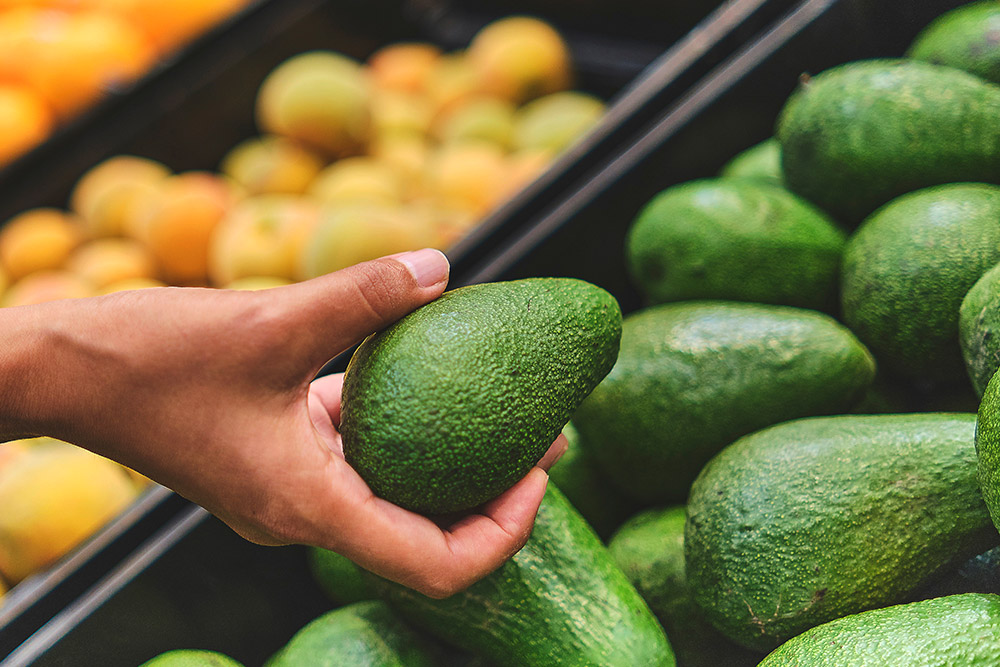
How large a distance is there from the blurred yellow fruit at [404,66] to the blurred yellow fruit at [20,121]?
1.04 m

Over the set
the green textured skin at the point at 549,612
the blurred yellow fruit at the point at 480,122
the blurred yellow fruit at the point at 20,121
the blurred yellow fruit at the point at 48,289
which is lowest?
the green textured skin at the point at 549,612

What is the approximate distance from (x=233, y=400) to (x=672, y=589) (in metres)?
0.57

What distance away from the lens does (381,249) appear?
1.83m

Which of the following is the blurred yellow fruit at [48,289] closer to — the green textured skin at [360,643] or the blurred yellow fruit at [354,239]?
the blurred yellow fruit at [354,239]

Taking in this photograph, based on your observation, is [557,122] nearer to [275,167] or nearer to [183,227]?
[275,167]

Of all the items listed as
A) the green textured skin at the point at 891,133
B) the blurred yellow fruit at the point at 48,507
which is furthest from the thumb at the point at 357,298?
the blurred yellow fruit at the point at 48,507

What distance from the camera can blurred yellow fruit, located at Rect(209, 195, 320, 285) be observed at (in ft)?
6.40

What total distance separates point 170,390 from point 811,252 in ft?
2.89

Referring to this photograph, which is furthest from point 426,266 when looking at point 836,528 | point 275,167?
point 275,167

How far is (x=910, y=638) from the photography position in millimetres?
722

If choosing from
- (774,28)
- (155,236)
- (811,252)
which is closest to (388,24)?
(155,236)

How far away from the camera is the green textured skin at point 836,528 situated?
0.85 metres

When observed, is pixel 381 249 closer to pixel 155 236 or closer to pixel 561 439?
pixel 155 236

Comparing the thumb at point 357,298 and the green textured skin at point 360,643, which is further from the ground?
the thumb at point 357,298
